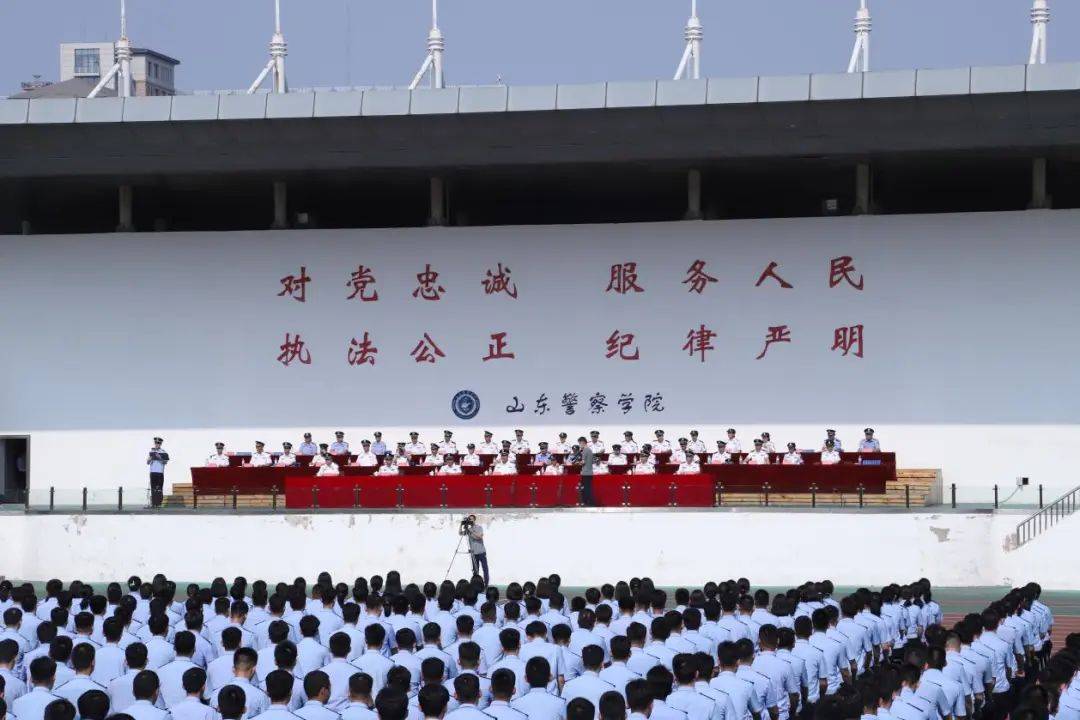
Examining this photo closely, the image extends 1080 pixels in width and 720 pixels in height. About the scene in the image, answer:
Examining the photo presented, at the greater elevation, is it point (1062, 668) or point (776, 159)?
point (776, 159)

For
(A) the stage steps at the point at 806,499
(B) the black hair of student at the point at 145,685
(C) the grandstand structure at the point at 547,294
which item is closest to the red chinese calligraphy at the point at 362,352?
(C) the grandstand structure at the point at 547,294

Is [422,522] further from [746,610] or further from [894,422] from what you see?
[746,610]

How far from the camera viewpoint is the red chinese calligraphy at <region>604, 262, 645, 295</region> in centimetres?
3275

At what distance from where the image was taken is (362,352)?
33.3 m

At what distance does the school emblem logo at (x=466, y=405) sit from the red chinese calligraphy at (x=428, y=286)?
1909 millimetres

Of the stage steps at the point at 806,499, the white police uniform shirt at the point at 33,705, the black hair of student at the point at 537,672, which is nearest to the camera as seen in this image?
the white police uniform shirt at the point at 33,705

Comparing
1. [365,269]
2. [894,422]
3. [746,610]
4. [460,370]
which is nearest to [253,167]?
[365,269]

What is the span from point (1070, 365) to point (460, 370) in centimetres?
1092

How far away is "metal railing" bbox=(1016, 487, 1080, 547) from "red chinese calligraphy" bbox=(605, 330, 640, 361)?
8523 millimetres

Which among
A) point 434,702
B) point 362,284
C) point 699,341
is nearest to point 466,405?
point 362,284

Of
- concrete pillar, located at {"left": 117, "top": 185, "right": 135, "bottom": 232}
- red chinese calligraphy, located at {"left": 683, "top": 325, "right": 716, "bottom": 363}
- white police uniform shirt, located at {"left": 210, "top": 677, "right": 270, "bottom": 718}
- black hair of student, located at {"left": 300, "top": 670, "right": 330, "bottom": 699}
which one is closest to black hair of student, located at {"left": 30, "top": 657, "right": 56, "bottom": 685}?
white police uniform shirt, located at {"left": 210, "top": 677, "right": 270, "bottom": 718}

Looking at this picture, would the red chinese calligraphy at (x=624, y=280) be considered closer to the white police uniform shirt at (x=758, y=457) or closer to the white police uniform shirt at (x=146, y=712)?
the white police uniform shirt at (x=758, y=457)

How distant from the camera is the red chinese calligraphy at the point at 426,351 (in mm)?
33125

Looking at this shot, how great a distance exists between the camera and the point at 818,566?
2692 centimetres
